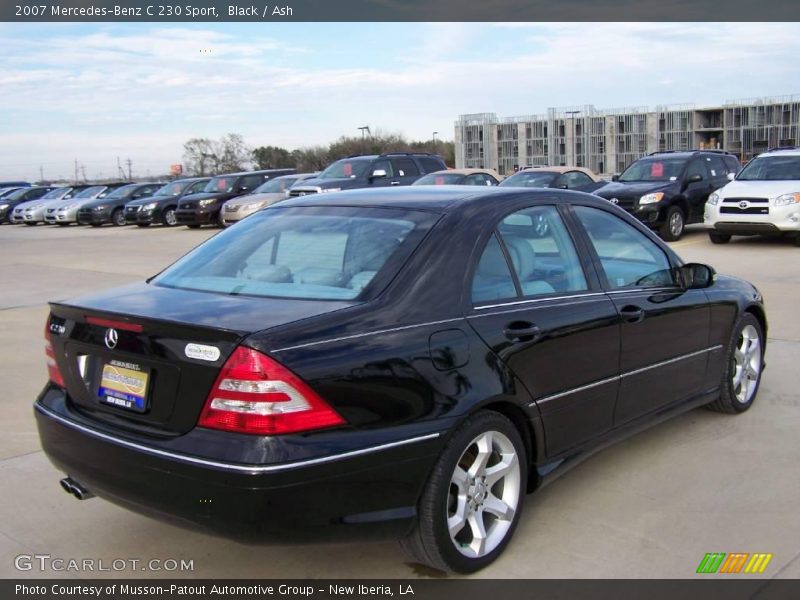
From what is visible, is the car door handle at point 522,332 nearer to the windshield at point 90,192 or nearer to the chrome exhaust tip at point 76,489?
the chrome exhaust tip at point 76,489

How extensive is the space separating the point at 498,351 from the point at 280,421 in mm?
1076

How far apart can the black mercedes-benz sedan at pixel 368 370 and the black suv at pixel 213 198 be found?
864 inches

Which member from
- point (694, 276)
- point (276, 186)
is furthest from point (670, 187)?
point (694, 276)

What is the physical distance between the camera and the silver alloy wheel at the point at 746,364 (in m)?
5.52

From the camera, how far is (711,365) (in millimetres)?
5141

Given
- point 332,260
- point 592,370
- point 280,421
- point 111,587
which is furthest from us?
point 592,370

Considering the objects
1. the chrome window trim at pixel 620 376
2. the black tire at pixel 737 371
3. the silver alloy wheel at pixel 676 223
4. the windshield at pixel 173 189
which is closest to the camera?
the chrome window trim at pixel 620 376

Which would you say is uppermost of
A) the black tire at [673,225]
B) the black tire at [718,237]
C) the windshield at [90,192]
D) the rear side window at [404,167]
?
the rear side window at [404,167]

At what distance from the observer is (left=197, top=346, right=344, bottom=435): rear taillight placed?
294cm

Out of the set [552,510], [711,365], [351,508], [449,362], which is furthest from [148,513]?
[711,365]

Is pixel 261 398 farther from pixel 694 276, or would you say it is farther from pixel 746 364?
pixel 746 364

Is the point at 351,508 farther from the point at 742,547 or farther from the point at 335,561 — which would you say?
the point at 742,547

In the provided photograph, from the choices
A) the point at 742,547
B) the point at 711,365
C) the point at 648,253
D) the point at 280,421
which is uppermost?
the point at 648,253

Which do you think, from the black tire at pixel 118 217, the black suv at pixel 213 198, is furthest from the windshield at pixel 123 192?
the black suv at pixel 213 198
